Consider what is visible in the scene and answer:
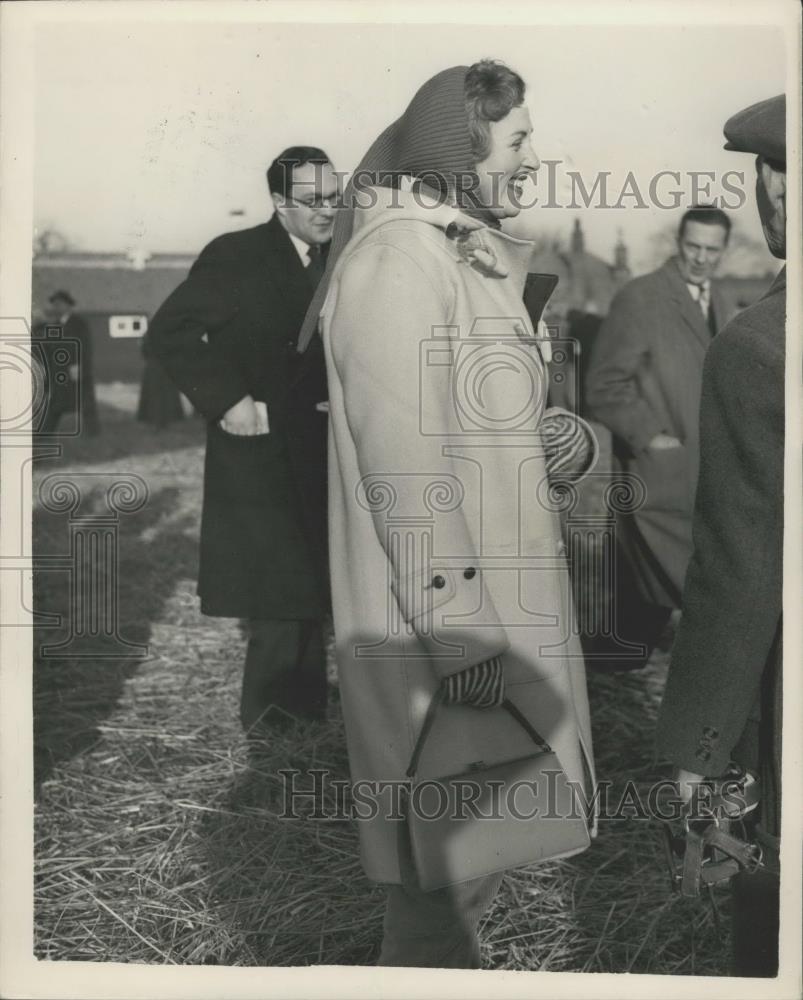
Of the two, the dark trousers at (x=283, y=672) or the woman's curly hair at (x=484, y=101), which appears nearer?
the woman's curly hair at (x=484, y=101)

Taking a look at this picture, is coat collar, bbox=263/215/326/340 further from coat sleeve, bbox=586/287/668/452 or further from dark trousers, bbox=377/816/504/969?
dark trousers, bbox=377/816/504/969

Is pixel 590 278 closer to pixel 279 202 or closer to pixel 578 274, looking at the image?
pixel 578 274

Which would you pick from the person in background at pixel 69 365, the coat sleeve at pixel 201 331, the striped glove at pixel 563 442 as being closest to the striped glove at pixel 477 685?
the striped glove at pixel 563 442

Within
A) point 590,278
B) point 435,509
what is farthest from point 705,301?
point 590,278

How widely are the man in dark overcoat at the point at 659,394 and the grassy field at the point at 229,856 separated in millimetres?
503

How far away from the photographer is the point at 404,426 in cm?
204

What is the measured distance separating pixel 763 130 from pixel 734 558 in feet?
2.42

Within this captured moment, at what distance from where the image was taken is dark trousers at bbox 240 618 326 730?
150 inches

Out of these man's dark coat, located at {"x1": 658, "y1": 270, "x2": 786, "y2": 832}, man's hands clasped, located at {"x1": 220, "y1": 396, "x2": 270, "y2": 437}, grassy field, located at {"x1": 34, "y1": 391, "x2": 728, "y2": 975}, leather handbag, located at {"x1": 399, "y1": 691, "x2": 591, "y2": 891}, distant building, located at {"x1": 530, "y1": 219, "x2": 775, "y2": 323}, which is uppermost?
distant building, located at {"x1": 530, "y1": 219, "x2": 775, "y2": 323}

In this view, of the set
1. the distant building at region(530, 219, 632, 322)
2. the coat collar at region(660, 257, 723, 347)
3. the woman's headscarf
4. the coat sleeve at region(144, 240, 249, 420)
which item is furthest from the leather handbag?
the distant building at region(530, 219, 632, 322)

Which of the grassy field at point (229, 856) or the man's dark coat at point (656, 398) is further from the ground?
the man's dark coat at point (656, 398)

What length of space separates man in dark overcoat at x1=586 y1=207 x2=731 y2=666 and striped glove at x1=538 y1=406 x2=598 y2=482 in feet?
6.38

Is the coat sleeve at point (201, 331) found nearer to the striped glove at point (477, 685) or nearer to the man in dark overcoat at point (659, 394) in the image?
the man in dark overcoat at point (659, 394)

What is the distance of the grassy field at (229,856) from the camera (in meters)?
2.75
